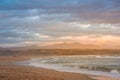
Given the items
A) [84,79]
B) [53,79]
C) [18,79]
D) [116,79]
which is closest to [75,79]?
[84,79]

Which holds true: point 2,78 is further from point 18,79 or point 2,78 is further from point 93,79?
point 93,79

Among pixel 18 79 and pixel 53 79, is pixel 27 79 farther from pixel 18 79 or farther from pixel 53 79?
pixel 53 79

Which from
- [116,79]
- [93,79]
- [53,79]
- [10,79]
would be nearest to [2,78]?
[10,79]

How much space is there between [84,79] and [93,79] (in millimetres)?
919

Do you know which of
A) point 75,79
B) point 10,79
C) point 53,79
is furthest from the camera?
point 75,79

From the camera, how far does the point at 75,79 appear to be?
81.5 feet

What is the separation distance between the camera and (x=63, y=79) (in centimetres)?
2388

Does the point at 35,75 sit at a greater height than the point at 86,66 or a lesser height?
greater

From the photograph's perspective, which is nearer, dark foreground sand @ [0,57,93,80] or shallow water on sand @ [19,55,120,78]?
dark foreground sand @ [0,57,93,80]

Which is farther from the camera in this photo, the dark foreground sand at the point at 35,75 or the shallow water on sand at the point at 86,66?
the shallow water on sand at the point at 86,66

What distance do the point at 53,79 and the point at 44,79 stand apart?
2.95 feet

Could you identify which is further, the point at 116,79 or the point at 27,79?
the point at 116,79

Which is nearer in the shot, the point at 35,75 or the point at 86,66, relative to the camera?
the point at 35,75

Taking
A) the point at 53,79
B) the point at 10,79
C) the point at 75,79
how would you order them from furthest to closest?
the point at 75,79 < the point at 53,79 < the point at 10,79
